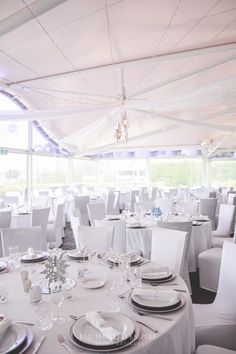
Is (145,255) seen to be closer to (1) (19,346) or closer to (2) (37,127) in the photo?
(1) (19,346)

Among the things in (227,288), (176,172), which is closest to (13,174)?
(176,172)

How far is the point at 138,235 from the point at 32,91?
4704 millimetres

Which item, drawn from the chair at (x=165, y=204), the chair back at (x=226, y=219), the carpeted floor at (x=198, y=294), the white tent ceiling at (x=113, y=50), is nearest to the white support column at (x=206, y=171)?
the white tent ceiling at (x=113, y=50)

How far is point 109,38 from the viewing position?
5.01 m

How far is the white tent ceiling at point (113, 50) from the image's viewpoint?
415 centimetres

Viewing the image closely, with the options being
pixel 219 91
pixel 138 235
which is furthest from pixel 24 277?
pixel 219 91

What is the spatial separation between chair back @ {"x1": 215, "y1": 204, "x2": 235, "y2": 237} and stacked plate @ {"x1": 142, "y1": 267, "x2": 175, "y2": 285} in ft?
11.7

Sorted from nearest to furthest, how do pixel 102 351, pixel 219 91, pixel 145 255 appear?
pixel 102 351 → pixel 145 255 → pixel 219 91

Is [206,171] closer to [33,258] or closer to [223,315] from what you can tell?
[223,315]

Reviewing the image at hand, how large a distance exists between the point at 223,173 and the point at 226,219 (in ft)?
34.6

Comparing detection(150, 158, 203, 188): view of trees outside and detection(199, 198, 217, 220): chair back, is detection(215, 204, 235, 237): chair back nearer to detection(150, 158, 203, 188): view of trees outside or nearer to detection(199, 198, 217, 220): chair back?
detection(199, 198, 217, 220): chair back

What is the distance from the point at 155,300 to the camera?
1.83m

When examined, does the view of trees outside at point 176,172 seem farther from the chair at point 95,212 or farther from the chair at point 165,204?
the chair at point 95,212

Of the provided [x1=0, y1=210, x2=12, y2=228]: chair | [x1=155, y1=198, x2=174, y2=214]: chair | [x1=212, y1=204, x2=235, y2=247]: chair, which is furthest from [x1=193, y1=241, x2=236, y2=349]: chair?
[x1=155, y1=198, x2=174, y2=214]: chair
